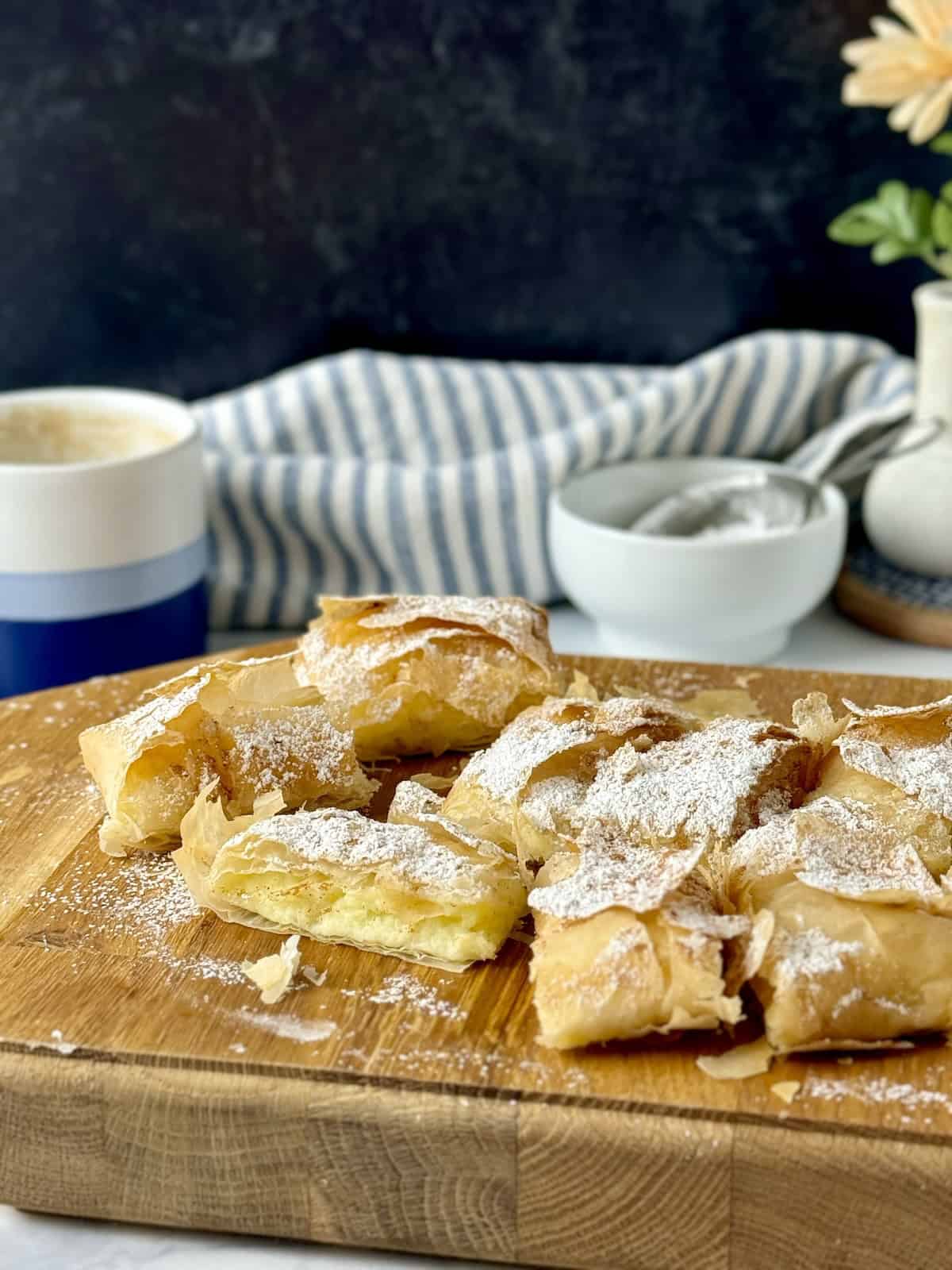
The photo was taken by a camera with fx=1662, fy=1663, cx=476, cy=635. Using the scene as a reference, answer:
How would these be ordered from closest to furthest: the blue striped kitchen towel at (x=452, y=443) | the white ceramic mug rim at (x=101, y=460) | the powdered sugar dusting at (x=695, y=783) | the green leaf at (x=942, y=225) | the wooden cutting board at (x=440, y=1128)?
the wooden cutting board at (x=440, y=1128) → the powdered sugar dusting at (x=695, y=783) → the white ceramic mug rim at (x=101, y=460) → the green leaf at (x=942, y=225) → the blue striped kitchen towel at (x=452, y=443)

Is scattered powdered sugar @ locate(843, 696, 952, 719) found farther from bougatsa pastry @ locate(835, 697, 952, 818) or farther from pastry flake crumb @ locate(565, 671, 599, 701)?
pastry flake crumb @ locate(565, 671, 599, 701)

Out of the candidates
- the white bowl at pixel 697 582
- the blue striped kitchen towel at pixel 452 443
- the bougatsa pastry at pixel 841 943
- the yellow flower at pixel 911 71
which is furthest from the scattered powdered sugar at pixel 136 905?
the yellow flower at pixel 911 71

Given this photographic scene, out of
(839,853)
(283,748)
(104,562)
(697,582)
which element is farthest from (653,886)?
(104,562)

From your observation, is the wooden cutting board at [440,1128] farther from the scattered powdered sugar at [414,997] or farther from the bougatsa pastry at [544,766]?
the bougatsa pastry at [544,766]

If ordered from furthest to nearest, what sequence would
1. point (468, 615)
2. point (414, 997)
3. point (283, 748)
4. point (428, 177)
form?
point (428, 177) → point (468, 615) → point (283, 748) → point (414, 997)

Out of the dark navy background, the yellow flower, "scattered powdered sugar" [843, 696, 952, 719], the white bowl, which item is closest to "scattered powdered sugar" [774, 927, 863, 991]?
"scattered powdered sugar" [843, 696, 952, 719]

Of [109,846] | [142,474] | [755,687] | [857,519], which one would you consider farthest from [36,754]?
[857,519]

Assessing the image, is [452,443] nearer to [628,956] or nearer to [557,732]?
[557,732]
